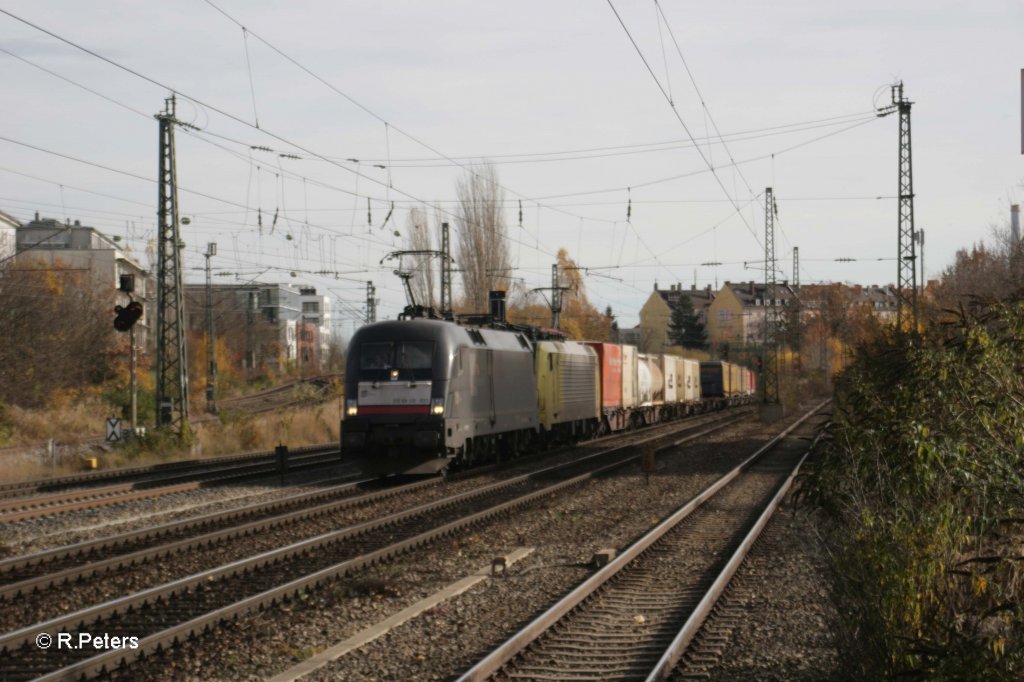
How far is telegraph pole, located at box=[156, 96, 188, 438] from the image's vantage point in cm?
2714

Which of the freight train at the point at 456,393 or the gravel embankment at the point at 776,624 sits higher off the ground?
the freight train at the point at 456,393

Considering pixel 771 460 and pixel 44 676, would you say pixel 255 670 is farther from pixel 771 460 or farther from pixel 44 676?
pixel 771 460

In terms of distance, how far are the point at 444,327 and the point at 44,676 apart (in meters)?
14.1

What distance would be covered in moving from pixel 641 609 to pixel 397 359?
1158cm

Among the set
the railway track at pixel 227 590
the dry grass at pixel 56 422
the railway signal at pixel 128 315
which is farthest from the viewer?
the dry grass at pixel 56 422

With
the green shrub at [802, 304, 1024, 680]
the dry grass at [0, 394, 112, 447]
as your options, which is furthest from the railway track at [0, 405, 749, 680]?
the dry grass at [0, 394, 112, 447]

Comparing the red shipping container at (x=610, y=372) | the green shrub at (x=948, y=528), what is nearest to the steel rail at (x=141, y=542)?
the green shrub at (x=948, y=528)

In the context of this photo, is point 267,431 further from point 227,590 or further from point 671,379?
point 227,590

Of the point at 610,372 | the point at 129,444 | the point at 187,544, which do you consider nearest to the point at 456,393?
the point at 187,544

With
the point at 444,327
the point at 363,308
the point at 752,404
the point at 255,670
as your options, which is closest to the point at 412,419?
the point at 444,327

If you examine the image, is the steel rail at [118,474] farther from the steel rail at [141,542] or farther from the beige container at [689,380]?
the beige container at [689,380]

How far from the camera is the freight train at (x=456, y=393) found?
20.4 meters

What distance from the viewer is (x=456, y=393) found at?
21.0 meters

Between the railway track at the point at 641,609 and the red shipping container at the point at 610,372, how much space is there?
1889 centimetres
